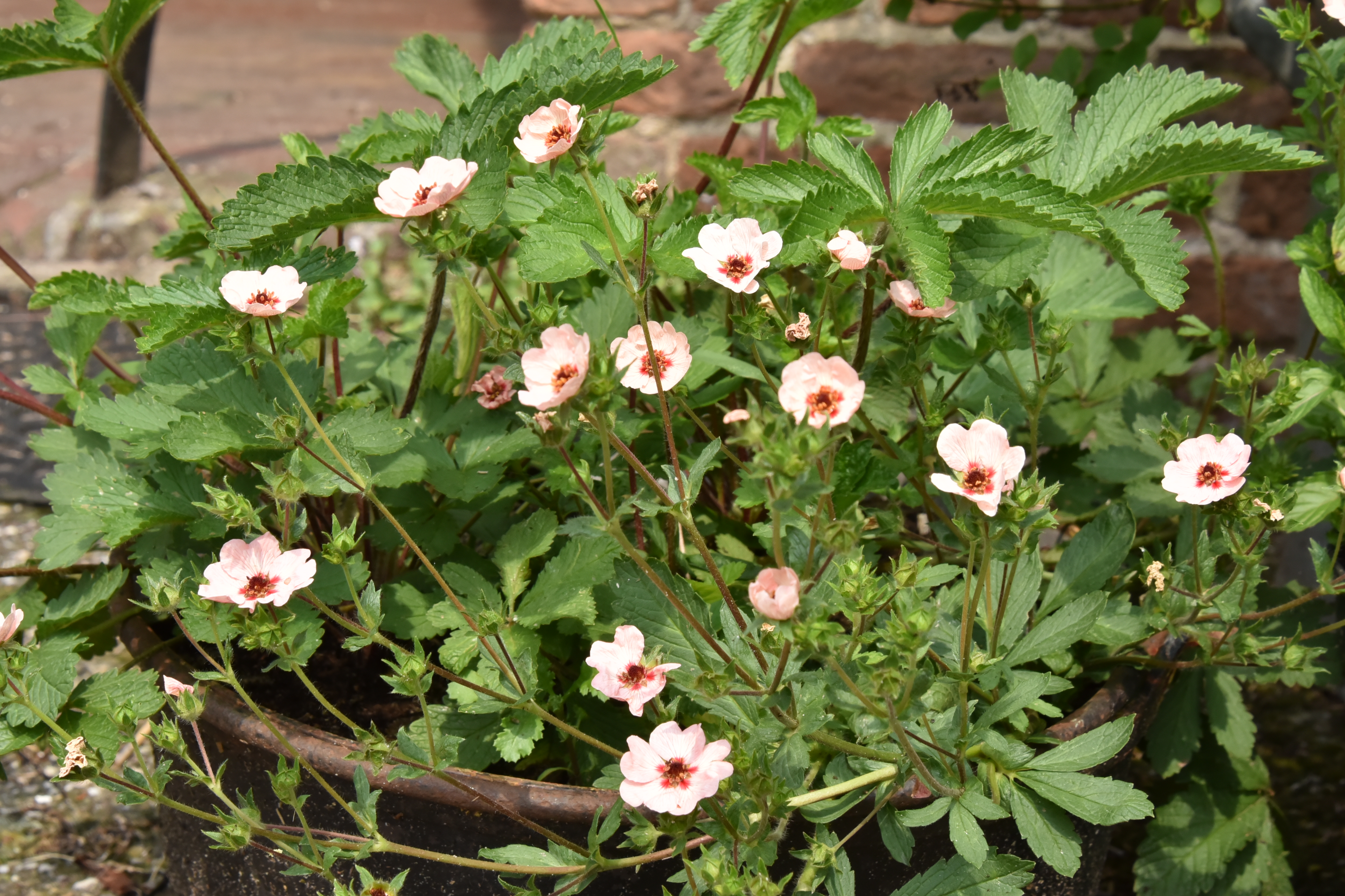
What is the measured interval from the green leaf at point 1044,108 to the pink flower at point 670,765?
1.99 ft

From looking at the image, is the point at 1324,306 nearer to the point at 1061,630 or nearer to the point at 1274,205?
the point at 1061,630

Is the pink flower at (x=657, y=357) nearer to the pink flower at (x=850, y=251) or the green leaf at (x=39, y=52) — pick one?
the pink flower at (x=850, y=251)

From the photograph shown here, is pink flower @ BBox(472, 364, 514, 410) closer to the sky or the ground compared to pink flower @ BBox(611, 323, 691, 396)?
closer to the ground

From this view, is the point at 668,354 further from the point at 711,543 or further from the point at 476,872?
the point at 476,872

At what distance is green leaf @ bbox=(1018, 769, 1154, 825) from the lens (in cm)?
92

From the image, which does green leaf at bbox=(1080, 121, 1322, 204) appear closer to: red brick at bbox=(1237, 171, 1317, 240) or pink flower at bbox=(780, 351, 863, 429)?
pink flower at bbox=(780, 351, 863, 429)

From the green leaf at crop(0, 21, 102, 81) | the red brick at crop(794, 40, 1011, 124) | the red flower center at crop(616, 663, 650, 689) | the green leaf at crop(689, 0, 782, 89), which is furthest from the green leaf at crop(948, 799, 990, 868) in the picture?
the red brick at crop(794, 40, 1011, 124)

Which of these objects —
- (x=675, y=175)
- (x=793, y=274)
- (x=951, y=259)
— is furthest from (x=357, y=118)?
(x=951, y=259)

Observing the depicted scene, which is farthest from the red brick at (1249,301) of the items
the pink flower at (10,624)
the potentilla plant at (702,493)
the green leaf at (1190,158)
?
the pink flower at (10,624)

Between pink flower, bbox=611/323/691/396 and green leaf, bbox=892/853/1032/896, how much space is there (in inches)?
16.9

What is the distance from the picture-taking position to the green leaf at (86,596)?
115 centimetres

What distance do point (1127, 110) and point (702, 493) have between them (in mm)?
538

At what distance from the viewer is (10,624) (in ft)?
3.15

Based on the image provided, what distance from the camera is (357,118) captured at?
3928 millimetres
